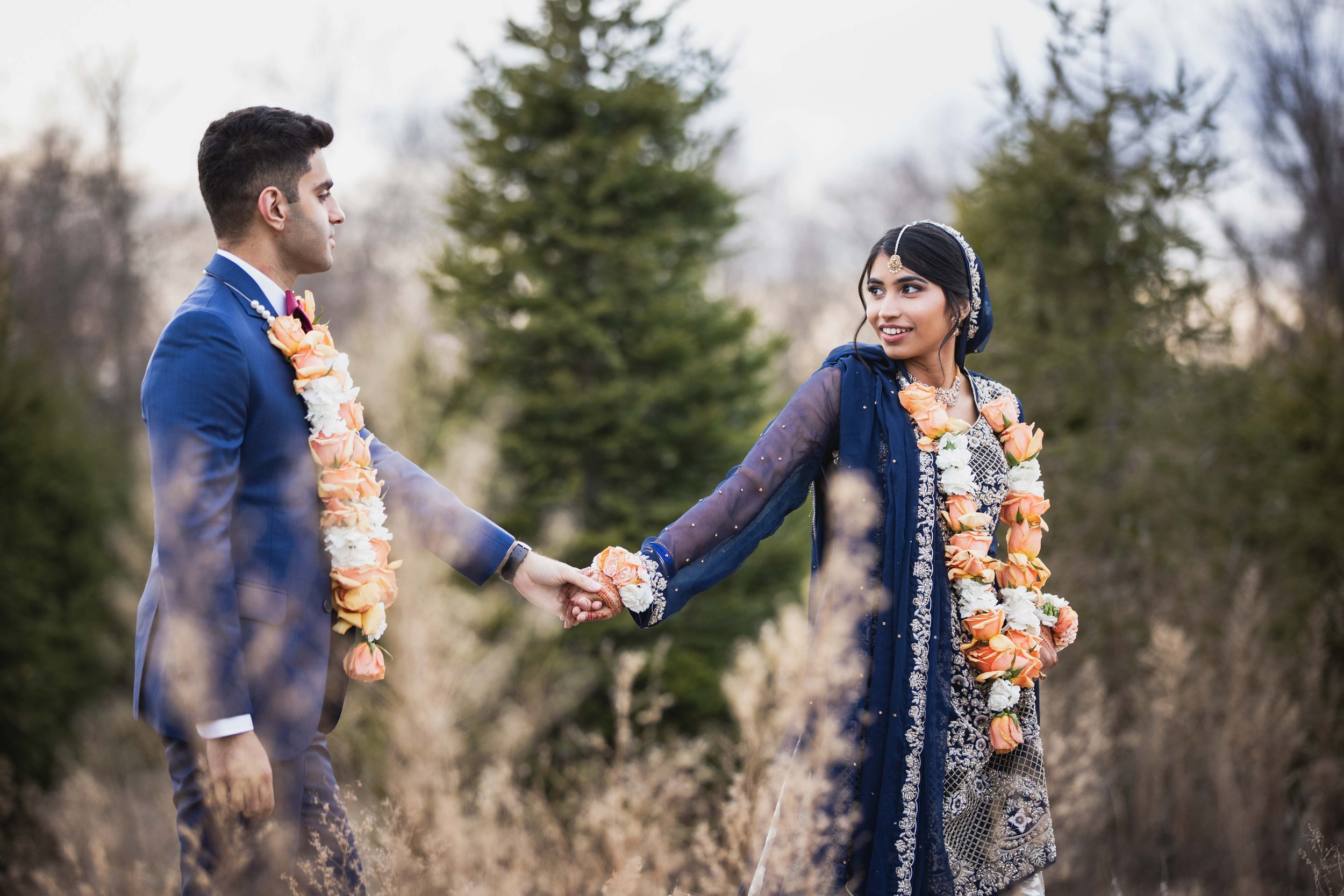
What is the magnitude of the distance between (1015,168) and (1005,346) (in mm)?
1149

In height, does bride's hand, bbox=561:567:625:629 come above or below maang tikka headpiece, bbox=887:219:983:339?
below

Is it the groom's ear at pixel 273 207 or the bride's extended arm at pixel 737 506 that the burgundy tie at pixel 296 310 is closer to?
the groom's ear at pixel 273 207

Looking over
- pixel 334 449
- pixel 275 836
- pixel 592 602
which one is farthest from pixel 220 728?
pixel 592 602

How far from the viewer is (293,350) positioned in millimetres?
2178

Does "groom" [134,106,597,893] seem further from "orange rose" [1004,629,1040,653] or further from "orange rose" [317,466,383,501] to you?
"orange rose" [1004,629,1040,653]

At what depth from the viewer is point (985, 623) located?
2.32m

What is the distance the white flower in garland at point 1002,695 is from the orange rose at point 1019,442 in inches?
24.2

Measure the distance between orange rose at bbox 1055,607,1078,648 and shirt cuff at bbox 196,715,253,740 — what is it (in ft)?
6.59

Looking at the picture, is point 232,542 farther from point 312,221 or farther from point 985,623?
point 985,623

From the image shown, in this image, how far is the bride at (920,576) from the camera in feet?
7.16

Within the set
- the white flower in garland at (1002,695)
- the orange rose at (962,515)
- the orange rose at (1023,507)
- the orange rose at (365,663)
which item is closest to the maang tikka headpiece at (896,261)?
the orange rose at (962,515)

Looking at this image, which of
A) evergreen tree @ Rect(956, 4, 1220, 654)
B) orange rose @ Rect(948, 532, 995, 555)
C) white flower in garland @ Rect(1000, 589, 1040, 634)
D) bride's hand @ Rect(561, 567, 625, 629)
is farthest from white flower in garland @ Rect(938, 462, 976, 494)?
evergreen tree @ Rect(956, 4, 1220, 654)

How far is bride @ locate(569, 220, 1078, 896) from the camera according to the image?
2.18m

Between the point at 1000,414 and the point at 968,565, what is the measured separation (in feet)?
1.60
